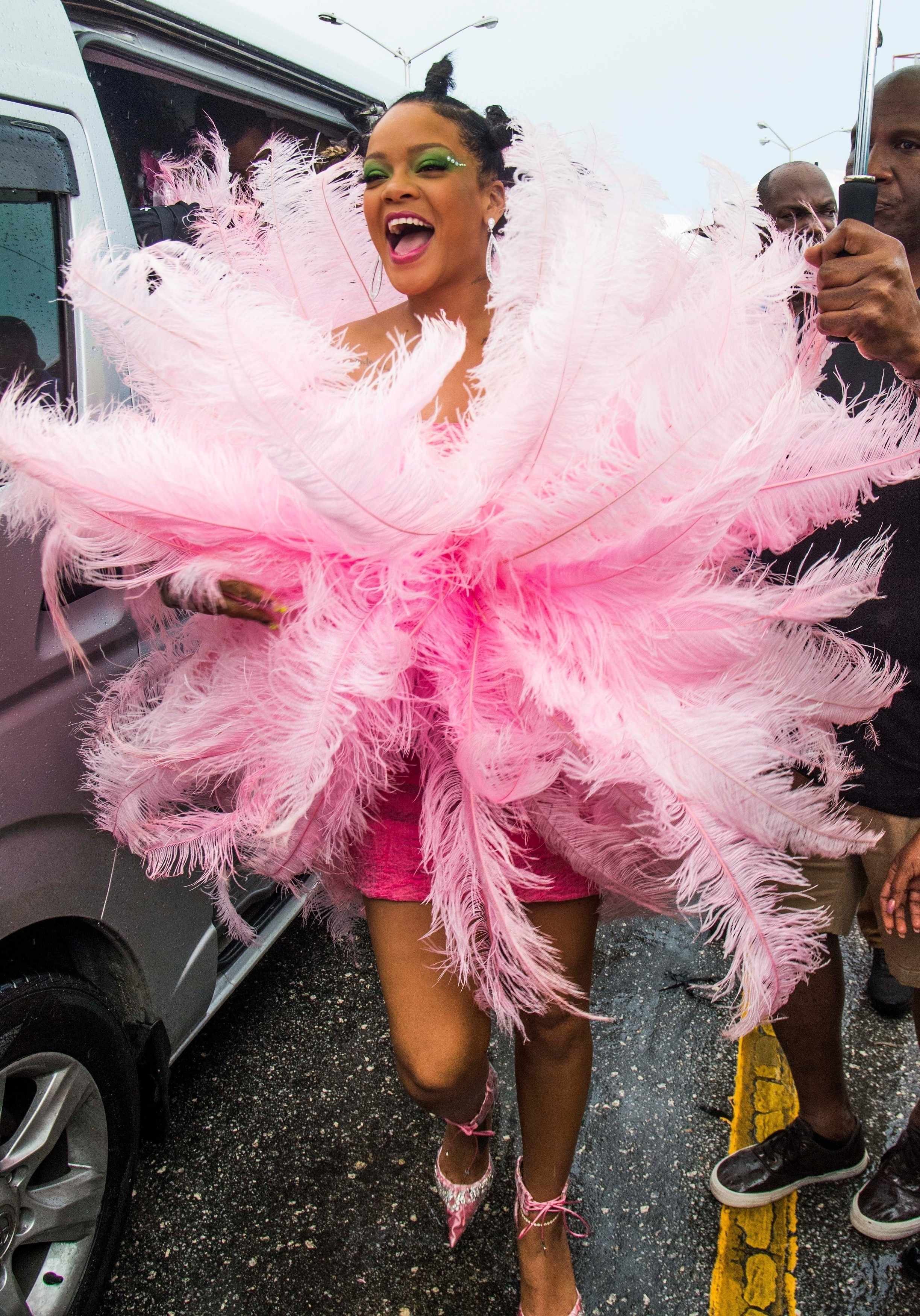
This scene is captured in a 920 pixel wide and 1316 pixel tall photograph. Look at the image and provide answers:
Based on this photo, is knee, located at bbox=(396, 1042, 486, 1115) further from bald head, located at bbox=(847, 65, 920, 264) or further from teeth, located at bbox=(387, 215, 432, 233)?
bald head, located at bbox=(847, 65, 920, 264)

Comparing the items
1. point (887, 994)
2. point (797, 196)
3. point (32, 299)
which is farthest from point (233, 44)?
point (887, 994)

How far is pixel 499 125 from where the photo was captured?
2.01 meters

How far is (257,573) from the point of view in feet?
5.07

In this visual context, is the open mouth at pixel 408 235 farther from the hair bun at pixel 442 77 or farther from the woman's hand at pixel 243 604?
the woman's hand at pixel 243 604

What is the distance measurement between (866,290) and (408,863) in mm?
1274

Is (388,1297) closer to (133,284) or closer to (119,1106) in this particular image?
(119,1106)

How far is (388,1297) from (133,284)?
2197 millimetres

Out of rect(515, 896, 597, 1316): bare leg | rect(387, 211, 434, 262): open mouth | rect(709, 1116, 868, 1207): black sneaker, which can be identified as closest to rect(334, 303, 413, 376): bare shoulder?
rect(387, 211, 434, 262): open mouth

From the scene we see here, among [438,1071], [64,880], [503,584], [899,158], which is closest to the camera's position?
[503,584]

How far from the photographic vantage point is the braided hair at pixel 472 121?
1933mm

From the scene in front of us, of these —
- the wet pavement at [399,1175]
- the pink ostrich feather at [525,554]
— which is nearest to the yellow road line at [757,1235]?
the wet pavement at [399,1175]

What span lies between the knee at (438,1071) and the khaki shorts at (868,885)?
0.79 metres

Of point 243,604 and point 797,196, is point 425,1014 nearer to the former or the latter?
point 243,604

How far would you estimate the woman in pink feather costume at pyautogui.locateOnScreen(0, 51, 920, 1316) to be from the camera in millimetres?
1432
